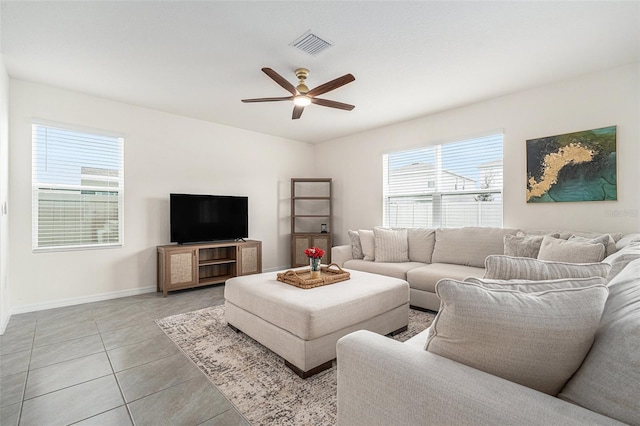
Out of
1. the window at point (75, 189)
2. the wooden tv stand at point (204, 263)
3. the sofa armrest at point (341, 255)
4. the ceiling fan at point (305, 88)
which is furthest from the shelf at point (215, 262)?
the ceiling fan at point (305, 88)

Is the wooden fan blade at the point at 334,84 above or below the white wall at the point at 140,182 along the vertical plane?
above

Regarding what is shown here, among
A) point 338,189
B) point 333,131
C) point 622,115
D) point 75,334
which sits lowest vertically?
point 75,334

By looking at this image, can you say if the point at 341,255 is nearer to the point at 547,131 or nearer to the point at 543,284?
the point at 547,131

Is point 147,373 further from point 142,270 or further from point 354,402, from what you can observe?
point 142,270

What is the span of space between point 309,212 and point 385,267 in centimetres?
264

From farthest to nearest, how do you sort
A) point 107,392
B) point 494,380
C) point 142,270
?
point 142,270 → point 107,392 → point 494,380

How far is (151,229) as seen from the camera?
4.26m

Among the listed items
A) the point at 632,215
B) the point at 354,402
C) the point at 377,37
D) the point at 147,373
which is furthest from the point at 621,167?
the point at 147,373

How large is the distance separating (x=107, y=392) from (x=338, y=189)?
15.0 feet

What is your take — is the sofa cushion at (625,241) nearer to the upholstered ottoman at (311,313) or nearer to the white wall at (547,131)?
the white wall at (547,131)

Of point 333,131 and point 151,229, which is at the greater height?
point 333,131

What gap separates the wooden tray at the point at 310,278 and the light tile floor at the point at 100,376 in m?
0.97

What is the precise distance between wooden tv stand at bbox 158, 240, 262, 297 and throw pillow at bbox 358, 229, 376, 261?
1.73 meters

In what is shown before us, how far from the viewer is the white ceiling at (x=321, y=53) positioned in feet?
7.17
